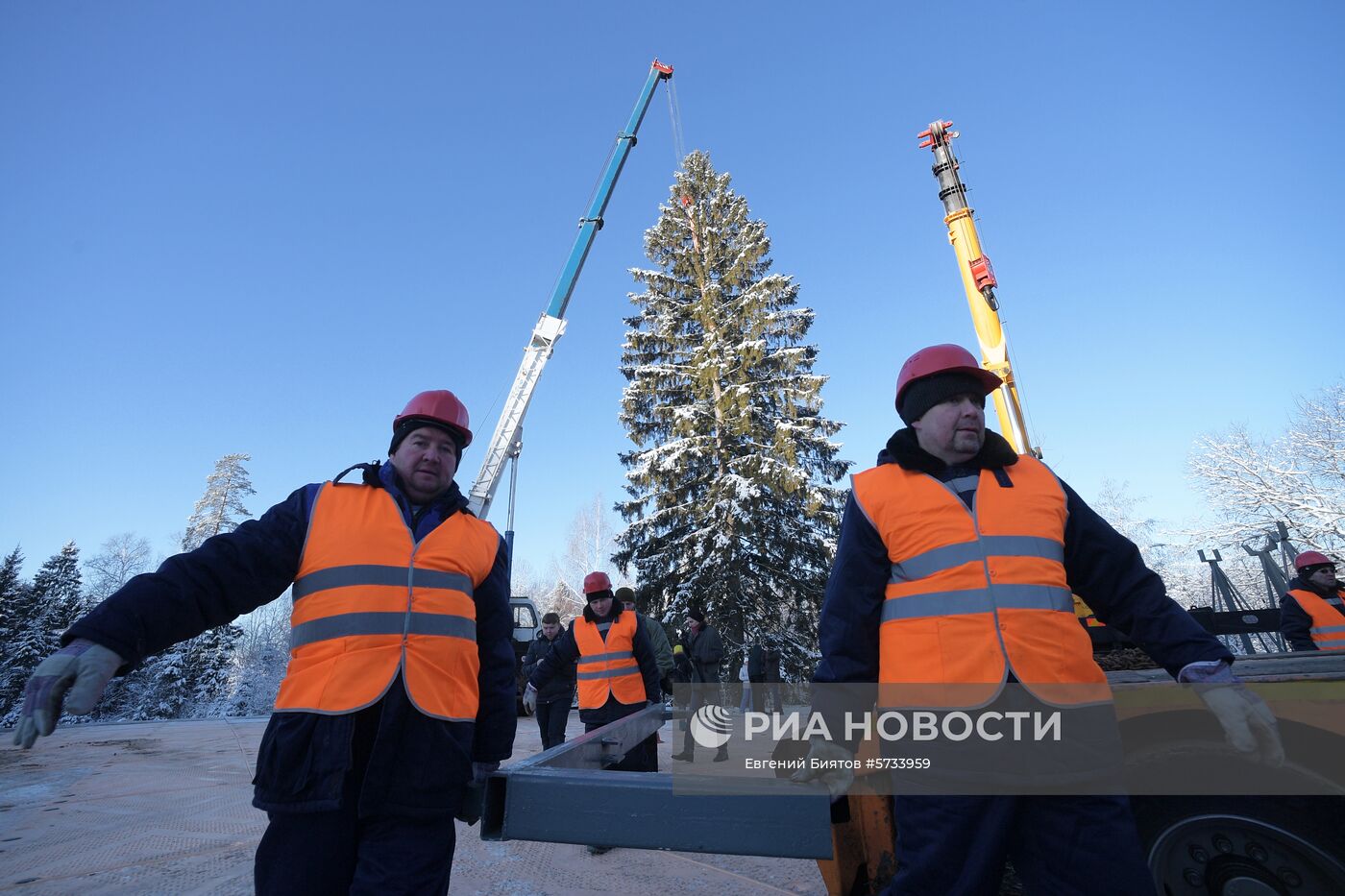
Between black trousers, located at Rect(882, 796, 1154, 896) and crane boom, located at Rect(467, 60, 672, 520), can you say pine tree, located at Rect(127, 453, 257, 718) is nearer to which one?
crane boom, located at Rect(467, 60, 672, 520)

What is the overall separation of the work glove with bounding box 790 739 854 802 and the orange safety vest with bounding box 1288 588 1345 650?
6.69m

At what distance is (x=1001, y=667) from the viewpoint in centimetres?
165

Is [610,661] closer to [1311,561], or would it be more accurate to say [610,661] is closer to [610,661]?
[610,661]

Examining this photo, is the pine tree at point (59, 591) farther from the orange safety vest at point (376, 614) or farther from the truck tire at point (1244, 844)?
the truck tire at point (1244, 844)

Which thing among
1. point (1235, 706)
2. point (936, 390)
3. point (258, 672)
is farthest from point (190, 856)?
point (258, 672)

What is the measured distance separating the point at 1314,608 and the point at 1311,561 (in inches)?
17.2

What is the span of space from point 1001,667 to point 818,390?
50.9 ft

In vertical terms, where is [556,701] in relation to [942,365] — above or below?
below

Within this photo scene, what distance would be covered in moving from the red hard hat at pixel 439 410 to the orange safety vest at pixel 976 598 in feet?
5.18

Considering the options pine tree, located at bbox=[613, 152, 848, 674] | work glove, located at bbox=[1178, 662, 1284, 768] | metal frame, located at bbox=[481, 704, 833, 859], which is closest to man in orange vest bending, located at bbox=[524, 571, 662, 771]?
metal frame, located at bbox=[481, 704, 833, 859]

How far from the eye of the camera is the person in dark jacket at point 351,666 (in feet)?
5.75

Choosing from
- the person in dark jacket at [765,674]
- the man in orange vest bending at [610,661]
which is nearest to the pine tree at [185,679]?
the person in dark jacket at [765,674]

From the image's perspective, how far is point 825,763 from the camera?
181 cm

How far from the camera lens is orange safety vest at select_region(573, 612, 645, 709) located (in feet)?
17.8
